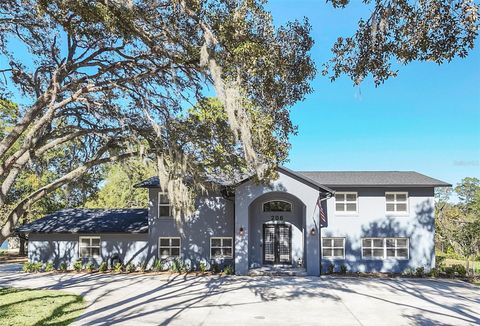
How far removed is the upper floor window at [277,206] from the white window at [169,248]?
16.7 feet

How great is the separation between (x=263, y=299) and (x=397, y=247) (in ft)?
33.8

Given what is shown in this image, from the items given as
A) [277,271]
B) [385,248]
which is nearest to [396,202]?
[385,248]

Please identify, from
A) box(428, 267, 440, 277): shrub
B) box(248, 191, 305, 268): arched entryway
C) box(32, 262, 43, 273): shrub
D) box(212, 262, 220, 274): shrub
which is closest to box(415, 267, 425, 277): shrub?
box(428, 267, 440, 277): shrub

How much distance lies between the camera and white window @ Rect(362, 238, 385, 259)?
66.8ft

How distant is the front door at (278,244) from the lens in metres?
20.8

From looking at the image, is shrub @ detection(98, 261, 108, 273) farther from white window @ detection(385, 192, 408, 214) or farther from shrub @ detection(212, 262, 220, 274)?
white window @ detection(385, 192, 408, 214)

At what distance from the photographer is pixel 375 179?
69.5 ft

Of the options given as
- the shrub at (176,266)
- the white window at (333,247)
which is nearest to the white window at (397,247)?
the white window at (333,247)

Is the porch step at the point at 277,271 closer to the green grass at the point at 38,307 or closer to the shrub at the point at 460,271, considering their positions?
the shrub at the point at 460,271

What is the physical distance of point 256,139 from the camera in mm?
9406

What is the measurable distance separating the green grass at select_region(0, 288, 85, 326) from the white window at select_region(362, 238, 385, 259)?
46.1ft

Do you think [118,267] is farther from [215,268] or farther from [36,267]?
[215,268]

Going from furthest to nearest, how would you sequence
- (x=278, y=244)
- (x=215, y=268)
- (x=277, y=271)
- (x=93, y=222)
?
(x=93, y=222) < (x=278, y=244) < (x=215, y=268) < (x=277, y=271)

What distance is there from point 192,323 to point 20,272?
46.5 ft
